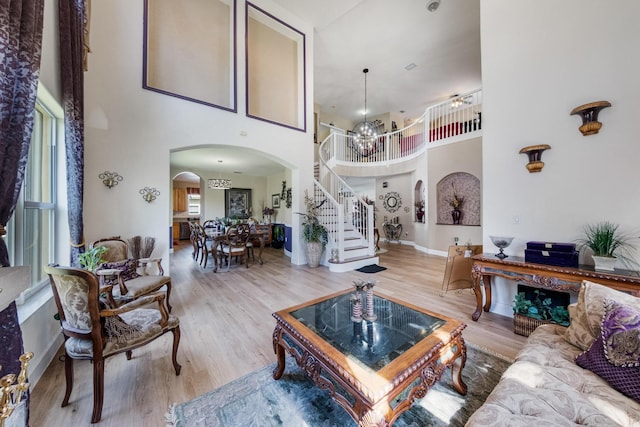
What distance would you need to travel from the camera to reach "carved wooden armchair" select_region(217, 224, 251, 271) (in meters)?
5.05

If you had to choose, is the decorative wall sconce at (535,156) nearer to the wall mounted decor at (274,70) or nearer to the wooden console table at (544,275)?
the wooden console table at (544,275)

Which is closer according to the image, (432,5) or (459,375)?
(459,375)

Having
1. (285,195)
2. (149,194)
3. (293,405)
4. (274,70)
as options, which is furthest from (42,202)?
(285,195)

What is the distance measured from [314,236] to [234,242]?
1.77 metres

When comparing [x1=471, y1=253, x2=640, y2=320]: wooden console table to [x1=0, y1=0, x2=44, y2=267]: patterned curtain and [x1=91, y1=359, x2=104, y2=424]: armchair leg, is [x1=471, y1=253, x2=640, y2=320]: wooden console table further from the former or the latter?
[x1=0, y1=0, x2=44, y2=267]: patterned curtain

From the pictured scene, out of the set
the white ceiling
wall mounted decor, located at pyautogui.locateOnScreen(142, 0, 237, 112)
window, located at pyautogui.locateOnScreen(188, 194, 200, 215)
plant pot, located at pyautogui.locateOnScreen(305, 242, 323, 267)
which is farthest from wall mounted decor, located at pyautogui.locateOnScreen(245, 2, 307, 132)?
window, located at pyautogui.locateOnScreen(188, 194, 200, 215)

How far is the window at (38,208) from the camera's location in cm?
198

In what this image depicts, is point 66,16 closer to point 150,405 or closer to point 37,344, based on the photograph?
point 37,344

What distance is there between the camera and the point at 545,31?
2547 mm

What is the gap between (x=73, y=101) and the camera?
7.81 ft

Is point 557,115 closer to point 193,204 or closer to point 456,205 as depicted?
point 456,205

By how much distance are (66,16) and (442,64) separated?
7814 mm

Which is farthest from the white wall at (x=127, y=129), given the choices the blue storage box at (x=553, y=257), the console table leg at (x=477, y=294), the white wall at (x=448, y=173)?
the white wall at (x=448, y=173)

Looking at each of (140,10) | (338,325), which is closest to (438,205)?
(338,325)
